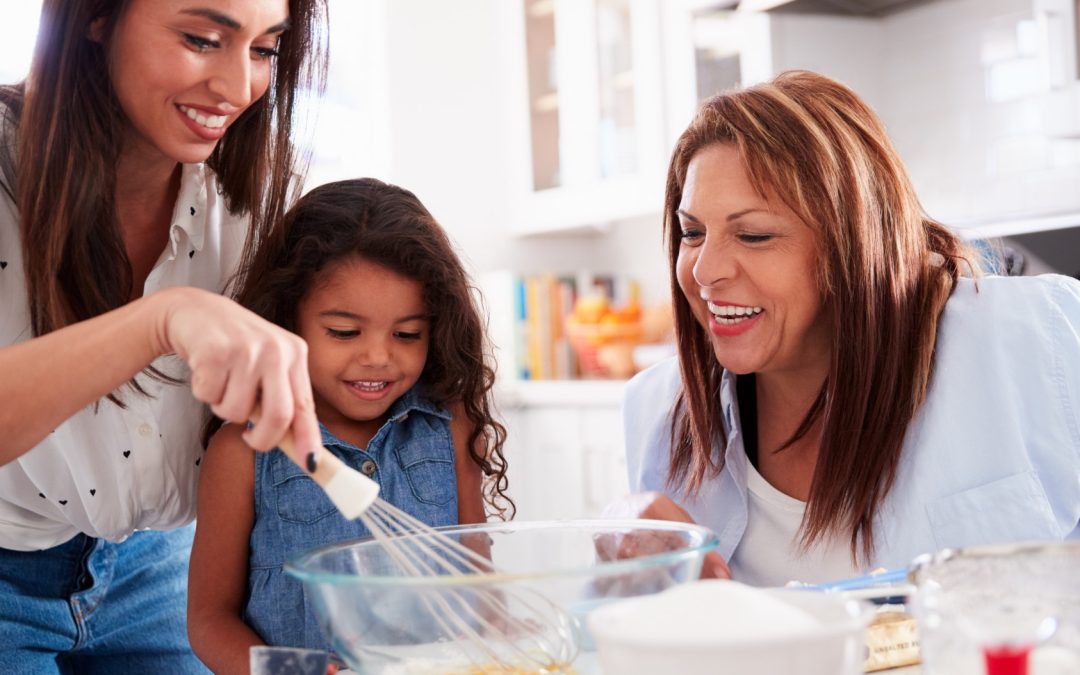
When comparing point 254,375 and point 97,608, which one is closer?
point 254,375

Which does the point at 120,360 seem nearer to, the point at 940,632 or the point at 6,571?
the point at 6,571

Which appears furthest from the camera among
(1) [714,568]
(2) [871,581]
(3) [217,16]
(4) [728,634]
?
(3) [217,16]

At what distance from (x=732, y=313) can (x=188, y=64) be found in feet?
2.03

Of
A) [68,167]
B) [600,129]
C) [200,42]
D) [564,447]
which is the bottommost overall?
[564,447]

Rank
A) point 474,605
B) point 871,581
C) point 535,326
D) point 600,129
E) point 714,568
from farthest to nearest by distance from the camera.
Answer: point 535,326 → point 600,129 → point 714,568 → point 871,581 → point 474,605

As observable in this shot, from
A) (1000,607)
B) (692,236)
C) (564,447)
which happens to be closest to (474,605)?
(1000,607)

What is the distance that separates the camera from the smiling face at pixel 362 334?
4.20 ft

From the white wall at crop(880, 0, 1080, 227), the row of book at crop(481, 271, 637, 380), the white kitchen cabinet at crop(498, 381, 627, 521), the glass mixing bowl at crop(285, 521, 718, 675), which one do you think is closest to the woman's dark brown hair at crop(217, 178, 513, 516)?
the glass mixing bowl at crop(285, 521, 718, 675)

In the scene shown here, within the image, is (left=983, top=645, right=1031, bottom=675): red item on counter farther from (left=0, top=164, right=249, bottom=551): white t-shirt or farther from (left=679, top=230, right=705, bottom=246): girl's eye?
(left=0, top=164, right=249, bottom=551): white t-shirt

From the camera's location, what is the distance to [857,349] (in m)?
1.22

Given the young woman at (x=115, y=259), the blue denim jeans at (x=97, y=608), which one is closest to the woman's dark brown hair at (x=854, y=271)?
the young woman at (x=115, y=259)

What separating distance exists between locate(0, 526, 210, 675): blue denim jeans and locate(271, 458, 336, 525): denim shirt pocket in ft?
0.71

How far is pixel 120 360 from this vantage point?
0.86 meters

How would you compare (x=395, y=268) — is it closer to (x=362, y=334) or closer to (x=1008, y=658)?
(x=362, y=334)
